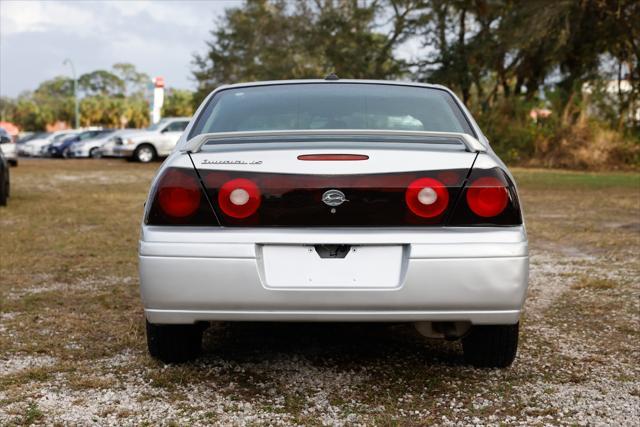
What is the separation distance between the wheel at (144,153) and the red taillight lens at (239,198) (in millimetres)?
24977

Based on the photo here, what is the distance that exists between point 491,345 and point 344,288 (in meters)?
0.95

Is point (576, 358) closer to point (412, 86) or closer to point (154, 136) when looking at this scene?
point (412, 86)

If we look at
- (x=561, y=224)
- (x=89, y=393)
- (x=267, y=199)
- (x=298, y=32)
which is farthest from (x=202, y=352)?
(x=298, y=32)

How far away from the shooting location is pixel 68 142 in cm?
Result: 3947

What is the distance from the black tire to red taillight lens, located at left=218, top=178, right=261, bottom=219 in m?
1.22

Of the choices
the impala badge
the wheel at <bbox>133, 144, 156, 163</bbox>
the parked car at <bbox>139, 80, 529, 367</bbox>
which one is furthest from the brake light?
the wheel at <bbox>133, 144, 156, 163</bbox>

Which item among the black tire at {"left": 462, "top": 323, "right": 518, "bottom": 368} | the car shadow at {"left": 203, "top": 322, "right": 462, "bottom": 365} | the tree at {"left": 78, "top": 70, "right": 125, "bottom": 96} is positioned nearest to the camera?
the black tire at {"left": 462, "top": 323, "right": 518, "bottom": 368}

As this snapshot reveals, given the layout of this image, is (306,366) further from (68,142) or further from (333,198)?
A: (68,142)

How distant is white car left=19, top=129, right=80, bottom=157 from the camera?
144 feet

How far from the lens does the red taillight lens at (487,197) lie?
3.14 m

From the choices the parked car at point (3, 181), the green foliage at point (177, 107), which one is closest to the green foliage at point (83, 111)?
the green foliage at point (177, 107)

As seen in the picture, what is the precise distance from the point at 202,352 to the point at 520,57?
24.2 m

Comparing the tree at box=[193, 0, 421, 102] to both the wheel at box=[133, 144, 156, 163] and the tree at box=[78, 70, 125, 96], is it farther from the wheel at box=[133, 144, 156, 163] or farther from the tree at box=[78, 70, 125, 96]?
the tree at box=[78, 70, 125, 96]

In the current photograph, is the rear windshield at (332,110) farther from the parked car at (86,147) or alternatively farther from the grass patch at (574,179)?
the parked car at (86,147)
